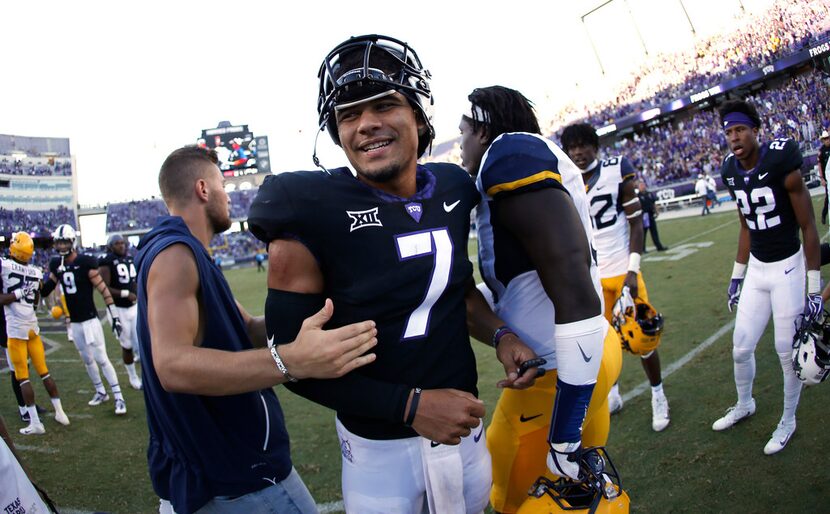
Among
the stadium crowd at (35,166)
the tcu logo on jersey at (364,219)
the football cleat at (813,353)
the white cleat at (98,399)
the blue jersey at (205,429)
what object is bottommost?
the white cleat at (98,399)

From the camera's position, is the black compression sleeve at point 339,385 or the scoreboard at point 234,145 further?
the scoreboard at point 234,145

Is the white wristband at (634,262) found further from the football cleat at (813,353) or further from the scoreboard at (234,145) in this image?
the scoreboard at (234,145)

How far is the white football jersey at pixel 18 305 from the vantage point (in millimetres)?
6359

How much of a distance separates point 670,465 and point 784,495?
2.31ft

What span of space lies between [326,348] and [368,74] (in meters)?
0.88

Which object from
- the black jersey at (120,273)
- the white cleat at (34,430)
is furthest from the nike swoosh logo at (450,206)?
the black jersey at (120,273)

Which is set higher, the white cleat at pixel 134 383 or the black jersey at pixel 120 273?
the black jersey at pixel 120 273

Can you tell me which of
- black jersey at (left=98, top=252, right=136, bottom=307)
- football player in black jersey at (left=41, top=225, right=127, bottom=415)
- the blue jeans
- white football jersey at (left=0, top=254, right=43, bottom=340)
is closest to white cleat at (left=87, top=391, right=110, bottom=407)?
football player in black jersey at (left=41, top=225, right=127, bottom=415)

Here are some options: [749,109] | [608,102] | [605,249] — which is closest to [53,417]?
[605,249]

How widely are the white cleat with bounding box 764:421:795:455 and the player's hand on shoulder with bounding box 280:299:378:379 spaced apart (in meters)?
3.33

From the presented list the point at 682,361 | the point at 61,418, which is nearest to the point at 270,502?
the point at 682,361

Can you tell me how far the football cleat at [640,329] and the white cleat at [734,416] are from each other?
682mm

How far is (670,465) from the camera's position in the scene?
3695 millimetres

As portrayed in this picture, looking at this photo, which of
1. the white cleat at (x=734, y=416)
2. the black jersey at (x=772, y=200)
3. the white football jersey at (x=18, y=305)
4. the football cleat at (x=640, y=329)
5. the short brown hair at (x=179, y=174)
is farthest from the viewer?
the white football jersey at (x=18, y=305)
